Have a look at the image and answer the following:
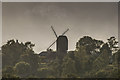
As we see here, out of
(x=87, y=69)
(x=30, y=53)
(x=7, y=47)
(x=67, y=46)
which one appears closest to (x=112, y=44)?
(x=67, y=46)

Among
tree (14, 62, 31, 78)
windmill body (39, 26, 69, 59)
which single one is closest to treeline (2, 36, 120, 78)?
tree (14, 62, 31, 78)

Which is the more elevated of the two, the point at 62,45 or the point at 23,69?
the point at 62,45

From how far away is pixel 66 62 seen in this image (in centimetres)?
6806

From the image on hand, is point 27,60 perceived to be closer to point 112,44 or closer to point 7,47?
point 7,47

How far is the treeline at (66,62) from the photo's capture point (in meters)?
61.1

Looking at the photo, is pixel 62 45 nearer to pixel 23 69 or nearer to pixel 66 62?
pixel 66 62

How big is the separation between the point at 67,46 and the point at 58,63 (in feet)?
64.8

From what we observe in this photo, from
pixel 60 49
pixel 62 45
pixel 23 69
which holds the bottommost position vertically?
pixel 23 69

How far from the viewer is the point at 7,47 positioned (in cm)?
8012

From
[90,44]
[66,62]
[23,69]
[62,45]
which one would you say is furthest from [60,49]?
[23,69]

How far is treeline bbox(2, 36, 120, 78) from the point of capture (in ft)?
201

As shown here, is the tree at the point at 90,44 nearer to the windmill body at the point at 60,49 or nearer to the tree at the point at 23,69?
the windmill body at the point at 60,49

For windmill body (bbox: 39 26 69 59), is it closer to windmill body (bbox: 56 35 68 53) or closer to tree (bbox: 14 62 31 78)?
windmill body (bbox: 56 35 68 53)

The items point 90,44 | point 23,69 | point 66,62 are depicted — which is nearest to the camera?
point 23,69
